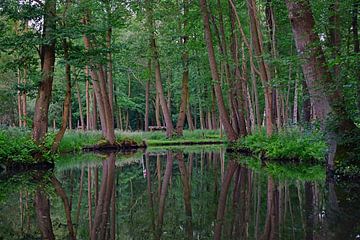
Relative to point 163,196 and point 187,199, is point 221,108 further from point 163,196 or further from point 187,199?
point 187,199

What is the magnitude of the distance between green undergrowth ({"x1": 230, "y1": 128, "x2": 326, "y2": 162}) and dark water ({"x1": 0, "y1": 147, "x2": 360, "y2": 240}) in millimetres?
2667

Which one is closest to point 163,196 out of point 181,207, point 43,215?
point 181,207

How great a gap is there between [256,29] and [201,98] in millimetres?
28454

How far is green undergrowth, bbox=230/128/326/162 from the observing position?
14948mm

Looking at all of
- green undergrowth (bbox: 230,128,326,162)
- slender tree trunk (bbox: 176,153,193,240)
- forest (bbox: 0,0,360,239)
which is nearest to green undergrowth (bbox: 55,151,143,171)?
forest (bbox: 0,0,360,239)

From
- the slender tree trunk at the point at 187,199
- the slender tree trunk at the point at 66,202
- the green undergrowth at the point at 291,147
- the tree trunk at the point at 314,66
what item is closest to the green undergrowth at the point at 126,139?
the green undergrowth at the point at 291,147

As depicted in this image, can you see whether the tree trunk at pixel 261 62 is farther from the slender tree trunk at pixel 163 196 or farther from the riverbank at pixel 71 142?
the riverbank at pixel 71 142

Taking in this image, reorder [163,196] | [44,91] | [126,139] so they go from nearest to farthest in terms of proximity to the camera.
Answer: [163,196] < [44,91] < [126,139]

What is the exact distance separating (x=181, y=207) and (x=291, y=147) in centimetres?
955

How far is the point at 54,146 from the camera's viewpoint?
49.8 feet

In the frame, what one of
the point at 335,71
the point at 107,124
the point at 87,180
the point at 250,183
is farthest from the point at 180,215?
the point at 107,124

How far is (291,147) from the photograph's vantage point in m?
16.4

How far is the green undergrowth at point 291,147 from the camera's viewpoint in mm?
14948

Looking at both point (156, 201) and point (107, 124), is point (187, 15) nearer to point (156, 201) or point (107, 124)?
point (107, 124)
